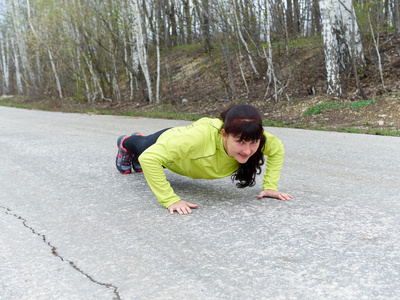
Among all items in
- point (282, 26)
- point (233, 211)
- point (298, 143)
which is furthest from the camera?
point (282, 26)

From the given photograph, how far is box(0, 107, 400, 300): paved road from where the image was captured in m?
2.04

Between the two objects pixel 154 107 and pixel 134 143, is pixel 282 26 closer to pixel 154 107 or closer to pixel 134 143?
pixel 154 107

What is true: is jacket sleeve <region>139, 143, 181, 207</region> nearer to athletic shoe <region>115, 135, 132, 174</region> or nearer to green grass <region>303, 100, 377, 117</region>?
athletic shoe <region>115, 135, 132, 174</region>

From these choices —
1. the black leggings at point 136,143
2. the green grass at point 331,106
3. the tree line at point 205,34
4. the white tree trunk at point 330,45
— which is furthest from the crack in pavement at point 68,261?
the white tree trunk at point 330,45

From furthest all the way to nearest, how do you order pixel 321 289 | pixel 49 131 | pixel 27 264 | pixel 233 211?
pixel 49 131
pixel 233 211
pixel 27 264
pixel 321 289

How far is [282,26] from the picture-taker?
11.9 metres

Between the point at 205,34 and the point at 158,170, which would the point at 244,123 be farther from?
the point at 205,34

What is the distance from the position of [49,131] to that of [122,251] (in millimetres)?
7026

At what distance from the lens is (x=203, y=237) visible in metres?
2.67

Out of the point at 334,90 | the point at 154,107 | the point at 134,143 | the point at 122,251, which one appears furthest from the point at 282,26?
the point at 122,251

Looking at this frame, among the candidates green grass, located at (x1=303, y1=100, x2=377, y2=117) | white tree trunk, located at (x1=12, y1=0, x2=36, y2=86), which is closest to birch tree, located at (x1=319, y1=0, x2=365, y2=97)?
green grass, located at (x1=303, y1=100, x2=377, y2=117)

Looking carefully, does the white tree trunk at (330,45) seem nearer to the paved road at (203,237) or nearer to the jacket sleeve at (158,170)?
the paved road at (203,237)

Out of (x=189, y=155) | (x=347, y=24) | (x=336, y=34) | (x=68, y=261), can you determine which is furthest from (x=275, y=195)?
(x=347, y=24)

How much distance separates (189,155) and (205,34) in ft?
47.6
